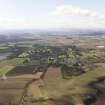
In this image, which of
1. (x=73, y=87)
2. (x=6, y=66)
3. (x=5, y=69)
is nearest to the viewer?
(x=73, y=87)

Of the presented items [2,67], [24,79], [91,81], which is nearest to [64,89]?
[91,81]

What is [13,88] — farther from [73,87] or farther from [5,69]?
[5,69]

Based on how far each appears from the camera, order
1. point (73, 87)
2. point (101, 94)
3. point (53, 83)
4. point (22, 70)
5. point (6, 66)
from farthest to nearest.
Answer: point (6, 66) → point (22, 70) → point (53, 83) → point (73, 87) → point (101, 94)

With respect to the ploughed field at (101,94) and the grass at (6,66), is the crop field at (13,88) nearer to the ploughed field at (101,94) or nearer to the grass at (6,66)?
the grass at (6,66)

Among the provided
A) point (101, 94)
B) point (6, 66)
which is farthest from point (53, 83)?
point (6, 66)

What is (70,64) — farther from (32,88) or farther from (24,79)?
(32,88)

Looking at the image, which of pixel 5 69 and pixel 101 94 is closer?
pixel 101 94

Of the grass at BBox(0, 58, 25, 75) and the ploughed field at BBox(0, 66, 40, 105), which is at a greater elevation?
the ploughed field at BBox(0, 66, 40, 105)

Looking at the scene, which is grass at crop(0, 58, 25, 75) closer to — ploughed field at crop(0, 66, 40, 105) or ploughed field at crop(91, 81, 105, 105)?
ploughed field at crop(0, 66, 40, 105)

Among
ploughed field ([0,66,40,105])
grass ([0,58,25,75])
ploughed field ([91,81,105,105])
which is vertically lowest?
grass ([0,58,25,75])

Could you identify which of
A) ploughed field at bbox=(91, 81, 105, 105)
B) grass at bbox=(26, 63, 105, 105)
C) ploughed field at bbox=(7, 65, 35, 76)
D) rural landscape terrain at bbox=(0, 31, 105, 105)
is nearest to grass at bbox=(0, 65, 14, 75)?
rural landscape terrain at bbox=(0, 31, 105, 105)

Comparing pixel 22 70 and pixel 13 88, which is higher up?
pixel 13 88

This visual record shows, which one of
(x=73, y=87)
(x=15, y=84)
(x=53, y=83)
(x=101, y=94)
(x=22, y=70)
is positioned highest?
A: (x=101, y=94)
